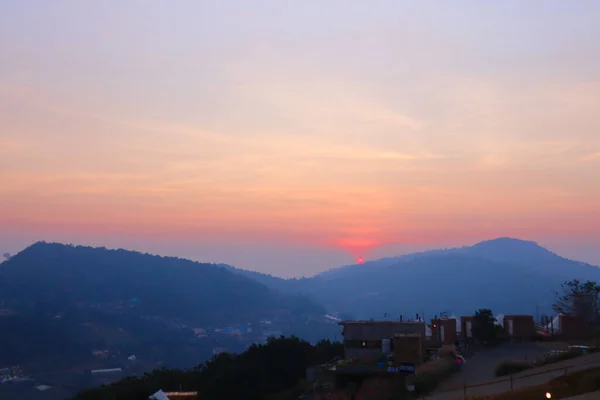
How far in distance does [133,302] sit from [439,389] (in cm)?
15750

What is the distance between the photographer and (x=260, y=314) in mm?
170625

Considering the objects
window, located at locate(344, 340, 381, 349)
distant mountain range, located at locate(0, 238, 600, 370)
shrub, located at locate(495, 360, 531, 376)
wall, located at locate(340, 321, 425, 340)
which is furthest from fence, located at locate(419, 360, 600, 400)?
distant mountain range, located at locate(0, 238, 600, 370)

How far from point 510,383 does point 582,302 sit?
1580 centimetres

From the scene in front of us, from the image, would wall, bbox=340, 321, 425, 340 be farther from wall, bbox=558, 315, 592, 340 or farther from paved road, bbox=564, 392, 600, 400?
paved road, bbox=564, 392, 600, 400

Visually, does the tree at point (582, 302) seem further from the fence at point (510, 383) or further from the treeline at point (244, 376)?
the fence at point (510, 383)

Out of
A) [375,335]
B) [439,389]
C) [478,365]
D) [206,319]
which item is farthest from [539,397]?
[206,319]

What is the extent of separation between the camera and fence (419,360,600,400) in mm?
15789

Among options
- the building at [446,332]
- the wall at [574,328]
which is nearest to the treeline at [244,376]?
the building at [446,332]

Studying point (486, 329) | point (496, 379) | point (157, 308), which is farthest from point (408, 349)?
point (157, 308)

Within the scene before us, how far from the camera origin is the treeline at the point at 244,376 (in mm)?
31703

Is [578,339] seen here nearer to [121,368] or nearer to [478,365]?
[478,365]

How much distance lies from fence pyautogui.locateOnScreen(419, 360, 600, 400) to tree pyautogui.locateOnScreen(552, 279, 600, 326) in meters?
12.8

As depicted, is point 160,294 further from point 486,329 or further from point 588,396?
point 588,396

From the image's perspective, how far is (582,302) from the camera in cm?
3027
